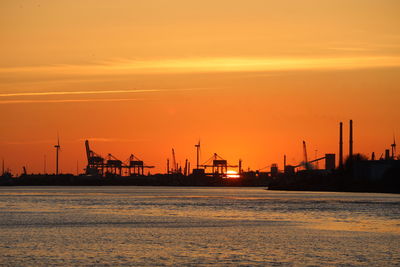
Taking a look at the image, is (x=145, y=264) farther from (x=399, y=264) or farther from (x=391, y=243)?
(x=391, y=243)

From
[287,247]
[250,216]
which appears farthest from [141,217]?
[287,247]

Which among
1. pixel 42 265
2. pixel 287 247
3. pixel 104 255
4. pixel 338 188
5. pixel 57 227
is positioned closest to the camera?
pixel 42 265

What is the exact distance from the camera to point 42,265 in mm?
40219

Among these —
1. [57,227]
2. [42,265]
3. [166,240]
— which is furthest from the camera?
[57,227]

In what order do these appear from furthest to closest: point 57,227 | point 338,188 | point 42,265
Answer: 1. point 338,188
2. point 57,227
3. point 42,265

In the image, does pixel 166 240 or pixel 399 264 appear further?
pixel 166 240

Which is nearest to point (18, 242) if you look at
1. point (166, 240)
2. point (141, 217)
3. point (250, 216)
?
point (166, 240)

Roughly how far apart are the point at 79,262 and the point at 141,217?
130 feet

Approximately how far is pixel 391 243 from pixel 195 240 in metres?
11.9

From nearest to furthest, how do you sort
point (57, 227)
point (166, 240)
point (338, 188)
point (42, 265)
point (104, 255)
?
point (42, 265)
point (104, 255)
point (166, 240)
point (57, 227)
point (338, 188)

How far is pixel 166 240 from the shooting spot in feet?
176

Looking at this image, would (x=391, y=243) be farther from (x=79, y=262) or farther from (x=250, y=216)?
(x=250, y=216)

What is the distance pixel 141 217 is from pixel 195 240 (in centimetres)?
2808

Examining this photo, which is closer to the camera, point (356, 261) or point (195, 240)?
point (356, 261)
